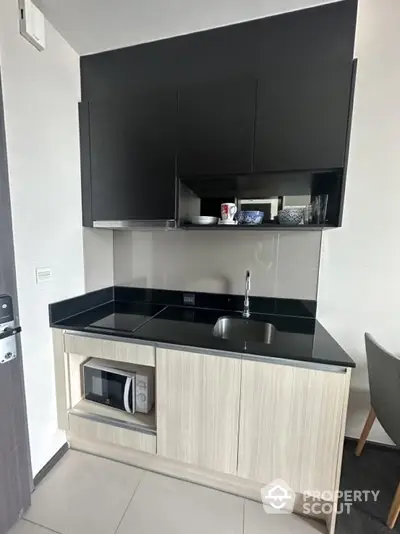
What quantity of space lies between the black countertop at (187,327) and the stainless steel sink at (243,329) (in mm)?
46

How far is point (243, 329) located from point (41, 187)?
4.81 ft

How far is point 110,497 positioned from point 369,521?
1308 mm

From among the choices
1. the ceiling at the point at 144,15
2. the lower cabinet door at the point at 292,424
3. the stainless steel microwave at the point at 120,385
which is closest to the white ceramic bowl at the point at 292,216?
the lower cabinet door at the point at 292,424

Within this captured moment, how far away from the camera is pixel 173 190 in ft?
4.85

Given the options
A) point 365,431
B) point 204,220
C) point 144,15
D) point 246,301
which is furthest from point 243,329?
point 144,15

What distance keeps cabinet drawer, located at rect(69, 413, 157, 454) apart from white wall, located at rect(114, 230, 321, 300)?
3.08ft

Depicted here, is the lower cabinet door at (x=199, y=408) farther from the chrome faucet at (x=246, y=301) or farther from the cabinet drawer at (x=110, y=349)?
the chrome faucet at (x=246, y=301)

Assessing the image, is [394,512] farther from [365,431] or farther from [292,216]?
[292,216]

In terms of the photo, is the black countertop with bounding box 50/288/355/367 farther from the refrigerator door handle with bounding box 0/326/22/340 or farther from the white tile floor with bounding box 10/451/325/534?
the white tile floor with bounding box 10/451/325/534

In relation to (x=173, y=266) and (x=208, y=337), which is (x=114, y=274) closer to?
(x=173, y=266)

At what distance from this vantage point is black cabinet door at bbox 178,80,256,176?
52.3 inches

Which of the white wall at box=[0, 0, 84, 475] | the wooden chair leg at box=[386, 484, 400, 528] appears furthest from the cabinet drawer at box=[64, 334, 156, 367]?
the wooden chair leg at box=[386, 484, 400, 528]

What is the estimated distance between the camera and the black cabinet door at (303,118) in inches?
47.8

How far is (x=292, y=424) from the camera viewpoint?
46.6 inches
